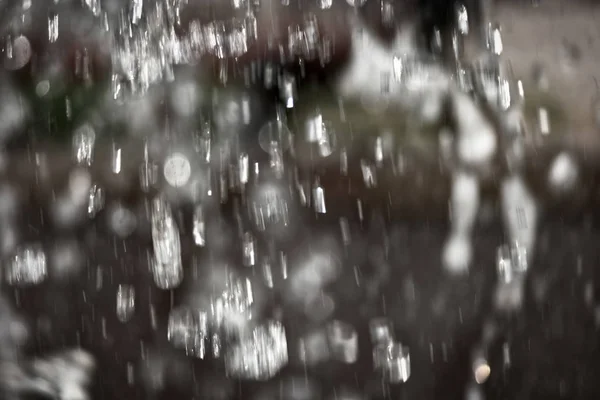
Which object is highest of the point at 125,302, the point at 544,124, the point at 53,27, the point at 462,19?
the point at 53,27

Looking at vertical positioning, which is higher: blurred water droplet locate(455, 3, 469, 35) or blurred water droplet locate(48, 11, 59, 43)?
blurred water droplet locate(48, 11, 59, 43)

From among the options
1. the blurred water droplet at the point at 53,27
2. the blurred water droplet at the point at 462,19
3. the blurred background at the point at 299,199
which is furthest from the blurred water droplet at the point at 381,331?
the blurred water droplet at the point at 53,27

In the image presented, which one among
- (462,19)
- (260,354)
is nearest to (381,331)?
(260,354)

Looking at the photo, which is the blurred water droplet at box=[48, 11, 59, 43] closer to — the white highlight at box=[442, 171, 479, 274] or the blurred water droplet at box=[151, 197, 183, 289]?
the blurred water droplet at box=[151, 197, 183, 289]

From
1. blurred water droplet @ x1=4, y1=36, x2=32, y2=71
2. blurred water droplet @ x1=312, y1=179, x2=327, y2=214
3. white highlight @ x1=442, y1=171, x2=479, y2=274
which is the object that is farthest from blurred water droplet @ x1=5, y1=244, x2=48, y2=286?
white highlight @ x1=442, y1=171, x2=479, y2=274

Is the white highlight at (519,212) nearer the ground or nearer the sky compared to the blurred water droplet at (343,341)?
nearer the sky

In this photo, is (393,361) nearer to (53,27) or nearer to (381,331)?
(381,331)

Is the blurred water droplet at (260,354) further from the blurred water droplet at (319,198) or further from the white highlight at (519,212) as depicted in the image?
the white highlight at (519,212)

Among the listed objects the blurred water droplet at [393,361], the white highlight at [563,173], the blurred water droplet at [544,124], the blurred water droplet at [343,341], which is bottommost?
the blurred water droplet at [393,361]

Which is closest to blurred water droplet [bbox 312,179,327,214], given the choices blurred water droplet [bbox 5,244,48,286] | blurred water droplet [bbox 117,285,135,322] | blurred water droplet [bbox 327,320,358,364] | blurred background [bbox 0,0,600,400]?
blurred background [bbox 0,0,600,400]

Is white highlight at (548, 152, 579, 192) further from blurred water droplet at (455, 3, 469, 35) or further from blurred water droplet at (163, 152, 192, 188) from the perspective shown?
blurred water droplet at (163, 152, 192, 188)

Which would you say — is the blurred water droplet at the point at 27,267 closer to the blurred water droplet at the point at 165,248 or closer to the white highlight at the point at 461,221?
the blurred water droplet at the point at 165,248

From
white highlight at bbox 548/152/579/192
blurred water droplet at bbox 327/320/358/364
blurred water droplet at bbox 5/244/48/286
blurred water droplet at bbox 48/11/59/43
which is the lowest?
blurred water droplet at bbox 327/320/358/364

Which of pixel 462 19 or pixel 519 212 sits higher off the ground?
pixel 462 19
